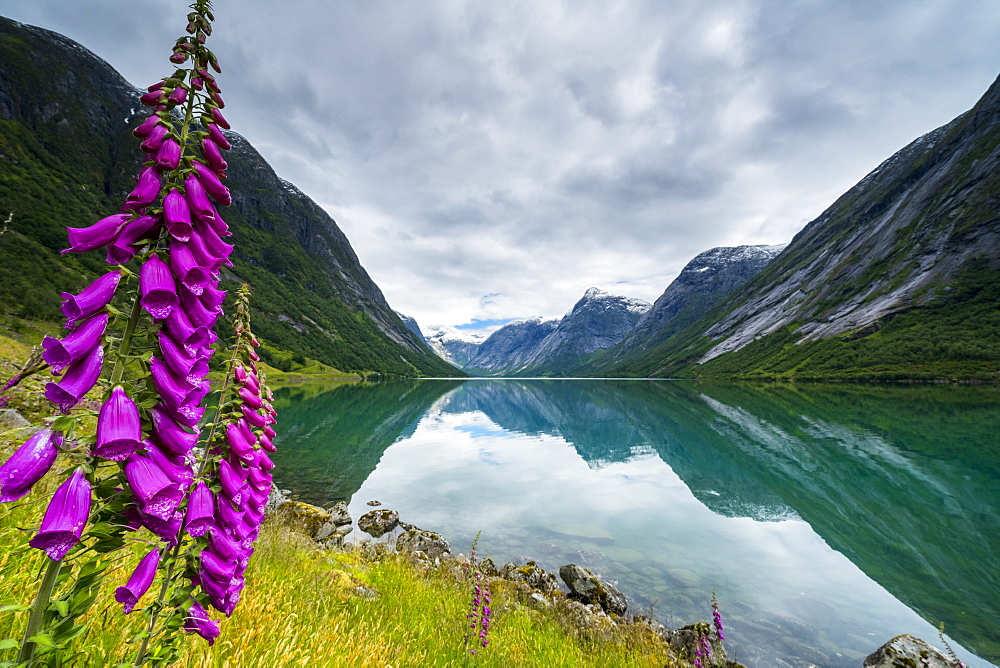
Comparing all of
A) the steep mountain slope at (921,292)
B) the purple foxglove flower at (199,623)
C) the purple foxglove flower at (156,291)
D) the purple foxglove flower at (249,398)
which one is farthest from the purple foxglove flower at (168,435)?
the steep mountain slope at (921,292)

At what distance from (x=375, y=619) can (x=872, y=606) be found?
18.6 m

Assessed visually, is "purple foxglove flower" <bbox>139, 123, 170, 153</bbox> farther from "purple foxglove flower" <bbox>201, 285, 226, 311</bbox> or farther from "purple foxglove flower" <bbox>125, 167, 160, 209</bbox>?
"purple foxglove flower" <bbox>201, 285, 226, 311</bbox>

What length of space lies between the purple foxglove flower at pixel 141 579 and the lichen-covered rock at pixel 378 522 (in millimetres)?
19475

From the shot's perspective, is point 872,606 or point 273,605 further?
point 872,606

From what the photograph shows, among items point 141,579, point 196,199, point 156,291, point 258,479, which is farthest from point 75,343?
point 258,479

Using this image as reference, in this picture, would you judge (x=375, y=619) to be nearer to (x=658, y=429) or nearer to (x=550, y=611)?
(x=550, y=611)

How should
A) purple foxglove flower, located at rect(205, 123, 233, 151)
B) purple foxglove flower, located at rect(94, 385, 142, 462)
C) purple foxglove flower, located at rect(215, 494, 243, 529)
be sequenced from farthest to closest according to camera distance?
purple foxglove flower, located at rect(215, 494, 243, 529), purple foxglove flower, located at rect(205, 123, 233, 151), purple foxglove flower, located at rect(94, 385, 142, 462)

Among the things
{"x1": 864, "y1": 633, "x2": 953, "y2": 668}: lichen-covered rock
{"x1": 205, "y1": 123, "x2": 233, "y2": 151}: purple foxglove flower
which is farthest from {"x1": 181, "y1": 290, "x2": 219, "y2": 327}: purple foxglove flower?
{"x1": 864, "y1": 633, "x2": 953, "y2": 668}: lichen-covered rock

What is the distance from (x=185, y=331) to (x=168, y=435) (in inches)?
22.3

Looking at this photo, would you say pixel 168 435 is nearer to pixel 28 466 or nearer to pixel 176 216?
pixel 28 466

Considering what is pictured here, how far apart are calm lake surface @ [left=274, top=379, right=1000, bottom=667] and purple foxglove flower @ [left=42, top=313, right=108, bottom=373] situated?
15.7 meters

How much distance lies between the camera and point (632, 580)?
664 inches

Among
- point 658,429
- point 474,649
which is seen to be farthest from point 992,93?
point 474,649

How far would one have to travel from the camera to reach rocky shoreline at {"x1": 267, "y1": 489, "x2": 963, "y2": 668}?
10.2 m
